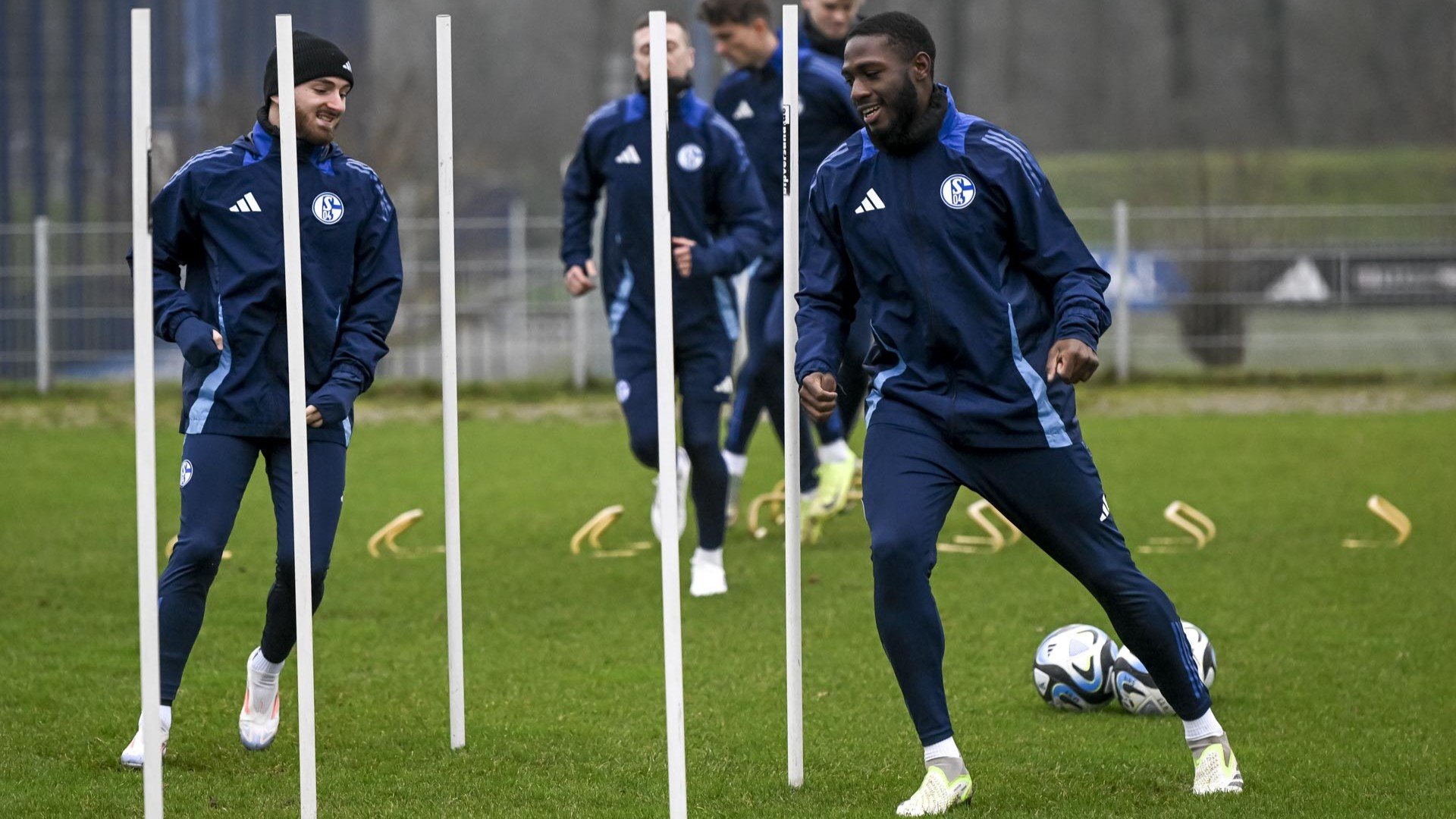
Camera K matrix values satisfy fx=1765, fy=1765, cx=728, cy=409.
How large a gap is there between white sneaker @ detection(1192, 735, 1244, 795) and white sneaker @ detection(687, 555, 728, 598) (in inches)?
133

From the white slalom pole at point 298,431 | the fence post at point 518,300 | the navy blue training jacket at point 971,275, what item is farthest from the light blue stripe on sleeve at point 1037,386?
the fence post at point 518,300

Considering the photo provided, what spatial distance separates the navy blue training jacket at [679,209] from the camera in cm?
761

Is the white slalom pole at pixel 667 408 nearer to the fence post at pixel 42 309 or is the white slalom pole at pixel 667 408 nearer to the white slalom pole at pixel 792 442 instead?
the white slalom pole at pixel 792 442

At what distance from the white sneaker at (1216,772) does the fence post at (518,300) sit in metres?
13.0

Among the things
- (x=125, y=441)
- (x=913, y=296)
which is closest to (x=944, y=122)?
(x=913, y=296)

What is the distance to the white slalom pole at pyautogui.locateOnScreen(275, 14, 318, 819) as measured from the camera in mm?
3975

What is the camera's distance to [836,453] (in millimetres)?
9055

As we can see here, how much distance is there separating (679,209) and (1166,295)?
11.1m

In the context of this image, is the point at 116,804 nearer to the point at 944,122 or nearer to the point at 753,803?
the point at 753,803

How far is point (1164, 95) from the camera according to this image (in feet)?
92.3

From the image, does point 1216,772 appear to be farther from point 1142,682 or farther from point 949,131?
point 949,131

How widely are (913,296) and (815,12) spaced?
14.3 feet

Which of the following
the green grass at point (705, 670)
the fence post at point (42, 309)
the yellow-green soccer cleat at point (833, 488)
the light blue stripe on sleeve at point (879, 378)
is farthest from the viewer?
the fence post at point (42, 309)

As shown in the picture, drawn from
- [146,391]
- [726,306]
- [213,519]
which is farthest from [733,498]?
[146,391]
